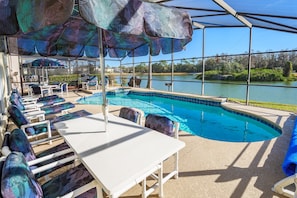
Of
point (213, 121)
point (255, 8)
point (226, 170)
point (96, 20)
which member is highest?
point (255, 8)

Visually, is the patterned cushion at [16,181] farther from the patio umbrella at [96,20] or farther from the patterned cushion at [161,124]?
the patterned cushion at [161,124]

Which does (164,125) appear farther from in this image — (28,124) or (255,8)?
(255,8)

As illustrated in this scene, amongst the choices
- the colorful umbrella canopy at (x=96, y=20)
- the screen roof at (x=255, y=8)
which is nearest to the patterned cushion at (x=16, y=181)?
the colorful umbrella canopy at (x=96, y=20)

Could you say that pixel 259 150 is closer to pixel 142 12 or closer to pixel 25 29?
pixel 142 12

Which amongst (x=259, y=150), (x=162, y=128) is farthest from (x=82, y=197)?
(x=259, y=150)

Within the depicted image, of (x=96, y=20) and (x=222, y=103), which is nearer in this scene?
(x=96, y=20)

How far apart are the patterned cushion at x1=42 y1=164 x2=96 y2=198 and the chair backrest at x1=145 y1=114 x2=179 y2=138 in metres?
1.14

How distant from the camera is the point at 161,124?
100 inches

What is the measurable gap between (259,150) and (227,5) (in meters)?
3.54

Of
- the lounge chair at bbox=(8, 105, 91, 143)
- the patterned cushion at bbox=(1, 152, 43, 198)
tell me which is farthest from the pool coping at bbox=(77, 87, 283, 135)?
the lounge chair at bbox=(8, 105, 91, 143)

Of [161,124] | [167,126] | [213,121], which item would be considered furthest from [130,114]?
[213,121]

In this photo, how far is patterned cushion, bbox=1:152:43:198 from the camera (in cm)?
104

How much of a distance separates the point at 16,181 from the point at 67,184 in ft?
2.23

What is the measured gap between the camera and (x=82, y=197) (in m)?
1.53
